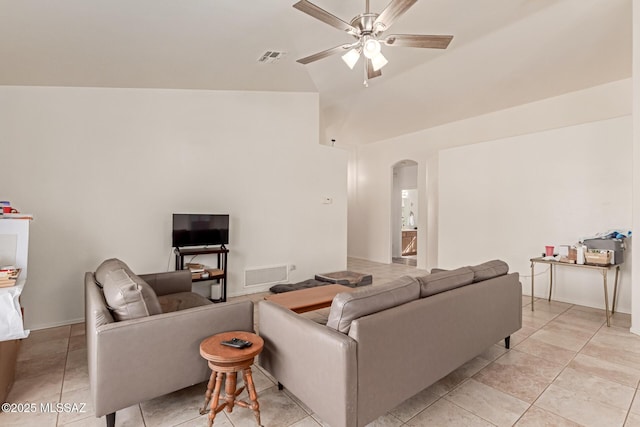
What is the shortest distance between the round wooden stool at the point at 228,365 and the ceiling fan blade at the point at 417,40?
2642 millimetres

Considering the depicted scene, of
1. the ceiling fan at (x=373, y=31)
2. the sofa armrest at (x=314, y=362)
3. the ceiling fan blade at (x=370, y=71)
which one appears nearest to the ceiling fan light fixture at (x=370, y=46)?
the ceiling fan at (x=373, y=31)

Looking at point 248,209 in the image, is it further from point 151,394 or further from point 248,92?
point 151,394

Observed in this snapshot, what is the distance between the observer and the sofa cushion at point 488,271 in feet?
8.67

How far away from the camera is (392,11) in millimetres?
2344

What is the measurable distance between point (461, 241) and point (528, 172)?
1600 millimetres

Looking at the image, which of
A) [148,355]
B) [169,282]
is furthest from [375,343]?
[169,282]

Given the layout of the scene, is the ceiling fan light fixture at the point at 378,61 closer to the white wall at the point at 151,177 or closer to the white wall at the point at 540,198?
the white wall at the point at 151,177

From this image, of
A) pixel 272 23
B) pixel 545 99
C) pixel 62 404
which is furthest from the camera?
pixel 545 99

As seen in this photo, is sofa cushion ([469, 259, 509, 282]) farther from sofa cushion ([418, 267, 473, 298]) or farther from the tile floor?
the tile floor

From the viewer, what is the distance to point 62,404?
2.12 m

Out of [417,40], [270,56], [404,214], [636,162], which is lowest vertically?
[404,214]

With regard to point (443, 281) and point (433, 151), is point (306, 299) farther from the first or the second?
point (433, 151)

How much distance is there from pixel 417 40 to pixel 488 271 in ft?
6.96

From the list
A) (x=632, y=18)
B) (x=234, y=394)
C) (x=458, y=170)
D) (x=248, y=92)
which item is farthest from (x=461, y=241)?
(x=234, y=394)
